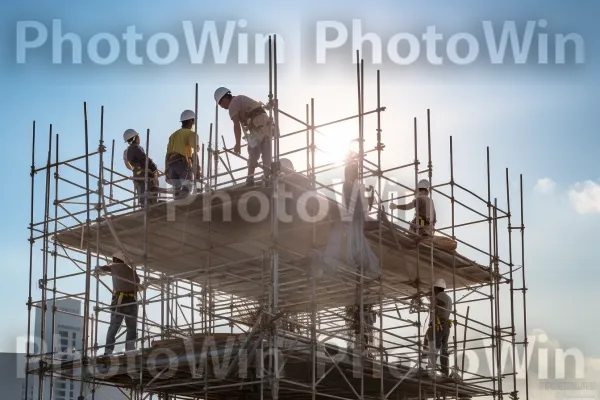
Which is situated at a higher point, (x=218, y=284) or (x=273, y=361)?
(x=218, y=284)

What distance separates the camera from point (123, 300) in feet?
61.0

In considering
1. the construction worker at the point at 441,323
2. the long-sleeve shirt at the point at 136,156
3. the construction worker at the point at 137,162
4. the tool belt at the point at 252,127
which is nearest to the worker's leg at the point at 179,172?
the construction worker at the point at 137,162

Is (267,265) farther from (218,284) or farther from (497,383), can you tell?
(497,383)

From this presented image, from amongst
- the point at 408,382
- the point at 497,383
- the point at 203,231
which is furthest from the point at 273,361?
the point at 497,383

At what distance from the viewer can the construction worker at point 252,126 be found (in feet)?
55.8

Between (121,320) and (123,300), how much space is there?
0.36 m

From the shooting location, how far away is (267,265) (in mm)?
19500

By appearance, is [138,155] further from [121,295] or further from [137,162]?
[121,295]

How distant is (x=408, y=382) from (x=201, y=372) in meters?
4.49

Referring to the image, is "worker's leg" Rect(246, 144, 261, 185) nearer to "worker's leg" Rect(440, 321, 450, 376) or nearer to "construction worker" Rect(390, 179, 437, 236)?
"construction worker" Rect(390, 179, 437, 236)

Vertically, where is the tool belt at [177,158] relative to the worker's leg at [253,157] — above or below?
above

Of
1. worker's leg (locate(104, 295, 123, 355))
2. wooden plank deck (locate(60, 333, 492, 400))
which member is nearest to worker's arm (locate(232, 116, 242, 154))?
wooden plank deck (locate(60, 333, 492, 400))

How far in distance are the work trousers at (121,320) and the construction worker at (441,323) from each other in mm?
5488

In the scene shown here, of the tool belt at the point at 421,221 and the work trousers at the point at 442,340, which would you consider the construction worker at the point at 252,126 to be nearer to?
the tool belt at the point at 421,221
